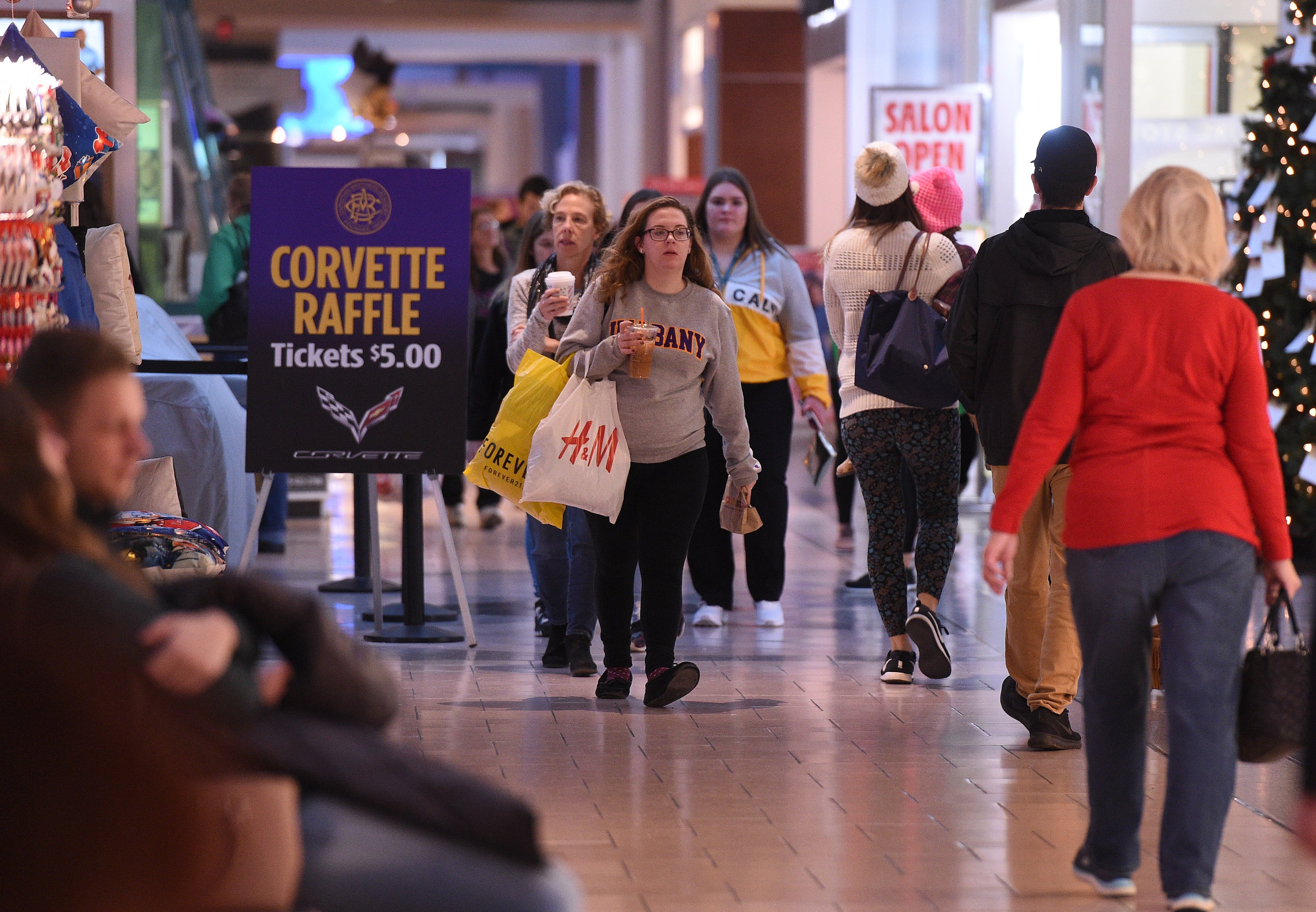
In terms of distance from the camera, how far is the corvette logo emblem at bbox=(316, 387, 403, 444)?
597 centimetres

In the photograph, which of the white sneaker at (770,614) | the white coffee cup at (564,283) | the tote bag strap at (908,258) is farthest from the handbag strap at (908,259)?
the white sneaker at (770,614)

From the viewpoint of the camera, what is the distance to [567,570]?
6.04m

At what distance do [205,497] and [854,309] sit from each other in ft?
8.98

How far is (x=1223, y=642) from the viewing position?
3266mm

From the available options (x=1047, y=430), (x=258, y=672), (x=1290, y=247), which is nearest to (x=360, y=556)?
(x=1290, y=247)

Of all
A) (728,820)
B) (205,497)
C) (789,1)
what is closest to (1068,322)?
(728,820)

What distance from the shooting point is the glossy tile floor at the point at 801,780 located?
11.8ft

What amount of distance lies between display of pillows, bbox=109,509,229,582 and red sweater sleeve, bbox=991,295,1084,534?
2507mm

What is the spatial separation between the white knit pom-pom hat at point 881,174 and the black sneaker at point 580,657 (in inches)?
67.2

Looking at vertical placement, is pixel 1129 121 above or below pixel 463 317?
above

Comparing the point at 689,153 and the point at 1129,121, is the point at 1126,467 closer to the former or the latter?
the point at 1129,121

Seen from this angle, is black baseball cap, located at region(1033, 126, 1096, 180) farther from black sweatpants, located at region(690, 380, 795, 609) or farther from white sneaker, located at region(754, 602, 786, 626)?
white sneaker, located at region(754, 602, 786, 626)

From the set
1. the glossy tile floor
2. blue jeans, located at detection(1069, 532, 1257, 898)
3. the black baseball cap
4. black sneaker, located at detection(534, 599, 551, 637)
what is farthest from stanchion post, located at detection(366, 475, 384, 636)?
blue jeans, located at detection(1069, 532, 1257, 898)

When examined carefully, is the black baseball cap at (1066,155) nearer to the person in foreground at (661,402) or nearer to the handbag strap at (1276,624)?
the person in foreground at (661,402)
